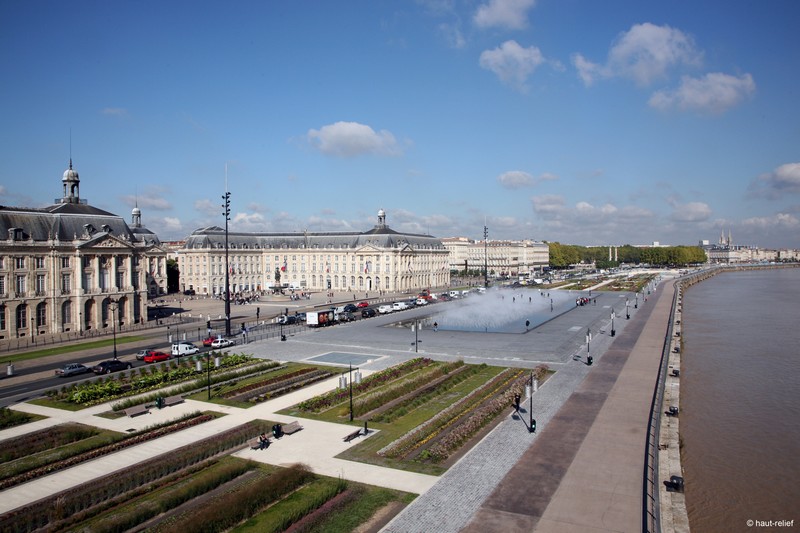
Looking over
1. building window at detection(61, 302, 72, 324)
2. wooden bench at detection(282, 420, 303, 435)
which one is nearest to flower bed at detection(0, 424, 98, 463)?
wooden bench at detection(282, 420, 303, 435)

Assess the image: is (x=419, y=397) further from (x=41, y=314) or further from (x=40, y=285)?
(x=40, y=285)

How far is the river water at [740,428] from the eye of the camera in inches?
875

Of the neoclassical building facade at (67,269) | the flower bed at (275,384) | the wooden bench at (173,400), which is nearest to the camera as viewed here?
the wooden bench at (173,400)

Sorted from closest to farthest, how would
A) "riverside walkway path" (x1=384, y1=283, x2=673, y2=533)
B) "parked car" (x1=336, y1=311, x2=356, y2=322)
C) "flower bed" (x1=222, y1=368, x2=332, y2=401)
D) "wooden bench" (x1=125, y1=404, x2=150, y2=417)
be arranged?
"riverside walkway path" (x1=384, y1=283, x2=673, y2=533)
"wooden bench" (x1=125, y1=404, x2=150, y2=417)
"flower bed" (x1=222, y1=368, x2=332, y2=401)
"parked car" (x1=336, y1=311, x2=356, y2=322)

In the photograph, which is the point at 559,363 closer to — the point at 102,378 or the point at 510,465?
the point at 510,465

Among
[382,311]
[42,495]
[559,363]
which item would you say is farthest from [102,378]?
[382,311]

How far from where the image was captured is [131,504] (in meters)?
21.3

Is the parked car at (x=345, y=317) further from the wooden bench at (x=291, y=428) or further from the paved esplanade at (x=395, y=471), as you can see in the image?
the wooden bench at (x=291, y=428)

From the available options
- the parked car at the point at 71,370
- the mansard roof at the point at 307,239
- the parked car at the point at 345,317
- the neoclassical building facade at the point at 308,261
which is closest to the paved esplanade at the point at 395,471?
the parked car at the point at 71,370

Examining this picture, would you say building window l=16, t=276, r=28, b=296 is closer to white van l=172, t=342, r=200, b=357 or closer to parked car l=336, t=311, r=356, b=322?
white van l=172, t=342, r=200, b=357

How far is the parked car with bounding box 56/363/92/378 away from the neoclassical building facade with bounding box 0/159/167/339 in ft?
43.1

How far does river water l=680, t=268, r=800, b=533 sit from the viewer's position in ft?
72.9

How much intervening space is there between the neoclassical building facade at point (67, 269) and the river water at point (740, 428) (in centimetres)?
5120

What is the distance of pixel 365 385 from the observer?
37.9 meters
